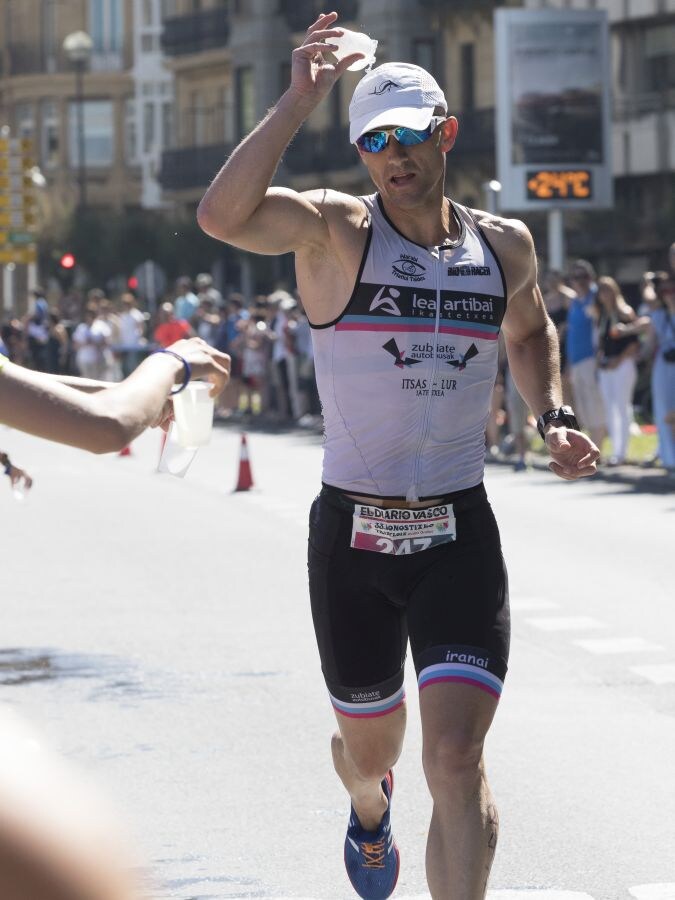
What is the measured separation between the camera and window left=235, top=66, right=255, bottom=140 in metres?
65.5

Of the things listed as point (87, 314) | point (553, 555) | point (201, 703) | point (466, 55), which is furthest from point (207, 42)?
point (201, 703)

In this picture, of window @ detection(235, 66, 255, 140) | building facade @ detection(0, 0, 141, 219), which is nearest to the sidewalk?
window @ detection(235, 66, 255, 140)

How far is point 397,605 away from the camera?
15.5ft

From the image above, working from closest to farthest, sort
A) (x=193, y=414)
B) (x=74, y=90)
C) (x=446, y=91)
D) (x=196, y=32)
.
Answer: (x=193, y=414) → (x=446, y=91) → (x=196, y=32) → (x=74, y=90)

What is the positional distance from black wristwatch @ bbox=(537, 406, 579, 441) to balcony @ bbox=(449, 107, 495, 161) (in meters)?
48.7

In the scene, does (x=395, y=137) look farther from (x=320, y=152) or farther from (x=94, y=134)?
(x=94, y=134)

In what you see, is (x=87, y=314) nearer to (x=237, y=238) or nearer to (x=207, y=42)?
(x=207, y=42)

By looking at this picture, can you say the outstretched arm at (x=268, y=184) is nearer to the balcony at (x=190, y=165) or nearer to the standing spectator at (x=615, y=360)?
the standing spectator at (x=615, y=360)

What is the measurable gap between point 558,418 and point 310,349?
2413 cm

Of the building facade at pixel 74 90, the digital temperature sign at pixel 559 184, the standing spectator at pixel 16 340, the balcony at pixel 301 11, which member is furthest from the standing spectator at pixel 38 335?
the building facade at pixel 74 90

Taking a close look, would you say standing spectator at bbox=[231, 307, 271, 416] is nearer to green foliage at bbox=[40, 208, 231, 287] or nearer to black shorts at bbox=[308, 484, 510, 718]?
black shorts at bbox=[308, 484, 510, 718]

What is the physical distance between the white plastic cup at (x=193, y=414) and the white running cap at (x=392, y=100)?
5.09ft

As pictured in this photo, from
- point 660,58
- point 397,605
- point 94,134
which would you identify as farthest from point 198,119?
point 397,605

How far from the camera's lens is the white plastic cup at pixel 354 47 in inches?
185
